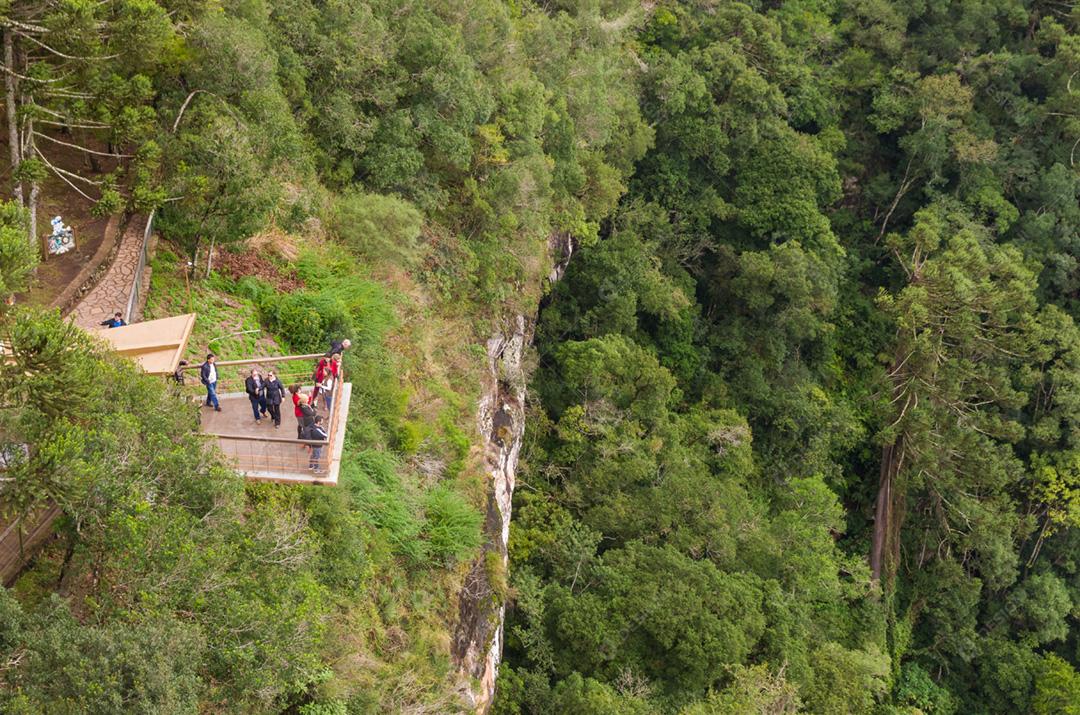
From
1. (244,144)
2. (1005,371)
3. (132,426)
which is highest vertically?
(244,144)

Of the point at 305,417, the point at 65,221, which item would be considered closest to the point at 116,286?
the point at 65,221

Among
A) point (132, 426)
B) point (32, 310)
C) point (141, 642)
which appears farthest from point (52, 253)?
point (141, 642)

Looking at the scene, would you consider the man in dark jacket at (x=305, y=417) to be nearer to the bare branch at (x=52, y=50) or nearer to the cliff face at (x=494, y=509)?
the cliff face at (x=494, y=509)

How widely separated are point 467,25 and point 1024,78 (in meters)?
26.7

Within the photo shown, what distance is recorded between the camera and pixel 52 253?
16609 millimetres

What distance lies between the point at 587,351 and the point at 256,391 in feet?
47.0

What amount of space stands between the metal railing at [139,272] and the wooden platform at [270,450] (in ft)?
10.2

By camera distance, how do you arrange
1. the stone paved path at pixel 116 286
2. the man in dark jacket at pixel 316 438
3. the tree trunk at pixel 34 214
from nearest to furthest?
the man in dark jacket at pixel 316 438 → the tree trunk at pixel 34 214 → the stone paved path at pixel 116 286

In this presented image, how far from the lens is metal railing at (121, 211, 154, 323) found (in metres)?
15.6

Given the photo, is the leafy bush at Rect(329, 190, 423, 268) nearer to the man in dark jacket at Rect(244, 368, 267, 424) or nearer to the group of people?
the group of people

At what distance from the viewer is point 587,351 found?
2658 centimetres

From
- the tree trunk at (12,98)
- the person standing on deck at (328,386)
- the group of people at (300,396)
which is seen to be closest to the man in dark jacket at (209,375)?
the group of people at (300,396)

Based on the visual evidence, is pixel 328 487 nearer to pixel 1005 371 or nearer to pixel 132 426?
pixel 132 426

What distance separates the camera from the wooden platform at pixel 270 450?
13219 mm
